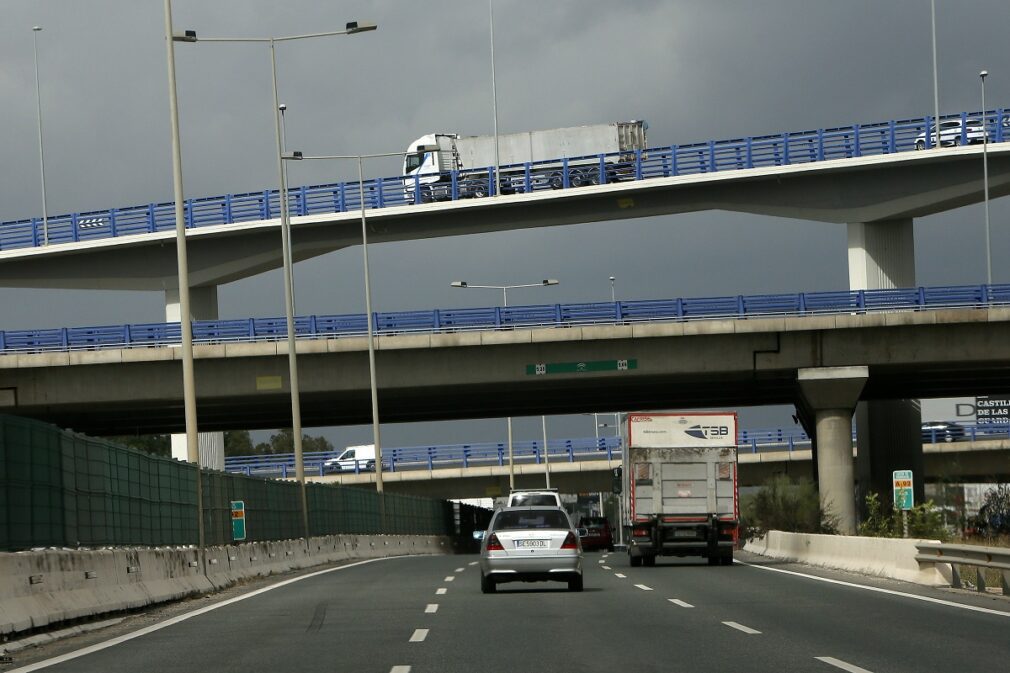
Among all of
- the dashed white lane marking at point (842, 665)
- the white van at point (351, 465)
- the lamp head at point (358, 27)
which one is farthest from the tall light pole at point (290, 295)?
the white van at point (351, 465)

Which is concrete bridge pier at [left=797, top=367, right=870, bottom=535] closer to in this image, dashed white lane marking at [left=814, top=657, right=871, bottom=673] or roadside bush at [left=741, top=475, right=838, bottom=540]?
roadside bush at [left=741, top=475, right=838, bottom=540]

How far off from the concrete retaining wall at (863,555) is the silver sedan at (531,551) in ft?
18.8

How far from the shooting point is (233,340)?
5306cm

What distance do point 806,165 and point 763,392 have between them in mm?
9141

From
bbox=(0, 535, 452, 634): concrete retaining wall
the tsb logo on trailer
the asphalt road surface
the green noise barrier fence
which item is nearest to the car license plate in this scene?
the asphalt road surface

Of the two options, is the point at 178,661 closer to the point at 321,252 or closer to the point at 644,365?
the point at 644,365

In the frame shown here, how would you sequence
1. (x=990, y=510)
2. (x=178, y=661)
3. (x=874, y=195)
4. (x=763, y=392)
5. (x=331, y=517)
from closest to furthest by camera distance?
(x=178, y=661)
(x=990, y=510)
(x=331, y=517)
(x=874, y=195)
(x=763, y=392)

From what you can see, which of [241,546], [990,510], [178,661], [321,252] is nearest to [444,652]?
[178,661]

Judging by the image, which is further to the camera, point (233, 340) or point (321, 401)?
point (321, 401)

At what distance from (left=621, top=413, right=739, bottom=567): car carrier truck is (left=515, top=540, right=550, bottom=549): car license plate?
11.2m

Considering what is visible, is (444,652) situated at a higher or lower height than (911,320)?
lower

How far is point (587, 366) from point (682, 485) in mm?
16925

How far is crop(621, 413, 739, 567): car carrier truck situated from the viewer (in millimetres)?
34406

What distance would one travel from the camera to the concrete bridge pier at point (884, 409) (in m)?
55.7
